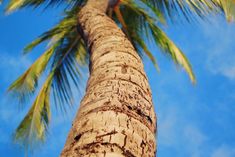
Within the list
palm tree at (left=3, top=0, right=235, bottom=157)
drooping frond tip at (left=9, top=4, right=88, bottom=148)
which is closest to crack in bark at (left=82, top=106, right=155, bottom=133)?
palm tree at (left=3, top=0, right=235, bottom=157)

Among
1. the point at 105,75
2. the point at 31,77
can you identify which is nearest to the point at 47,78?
the point at 31,77

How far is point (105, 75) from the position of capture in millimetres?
2631

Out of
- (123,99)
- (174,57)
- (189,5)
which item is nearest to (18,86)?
(174,57)

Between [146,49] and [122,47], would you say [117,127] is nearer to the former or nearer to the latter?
[122,47]

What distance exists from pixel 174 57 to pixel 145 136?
5705mm

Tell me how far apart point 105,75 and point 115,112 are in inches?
21.8

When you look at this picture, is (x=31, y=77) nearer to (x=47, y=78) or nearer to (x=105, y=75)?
(x=47, y=78)

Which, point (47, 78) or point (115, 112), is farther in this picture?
point (47, 78)

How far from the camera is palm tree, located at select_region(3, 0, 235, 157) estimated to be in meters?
1.98

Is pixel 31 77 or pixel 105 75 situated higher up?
pixel 31 77

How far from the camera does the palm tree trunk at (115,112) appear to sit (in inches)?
74.5

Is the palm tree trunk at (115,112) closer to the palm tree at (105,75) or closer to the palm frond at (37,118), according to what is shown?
the palm tree at (105,75)

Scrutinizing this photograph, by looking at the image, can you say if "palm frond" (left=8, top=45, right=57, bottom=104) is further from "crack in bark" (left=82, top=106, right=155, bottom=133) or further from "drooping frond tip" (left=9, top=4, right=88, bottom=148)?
"crack in bark" (left=82, top=106, right=155, bottom=133)

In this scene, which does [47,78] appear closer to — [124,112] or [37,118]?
[37,118]
